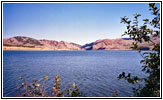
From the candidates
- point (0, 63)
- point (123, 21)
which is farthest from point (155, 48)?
point (0, 63)

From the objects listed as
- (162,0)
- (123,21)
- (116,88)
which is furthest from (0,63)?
(116,88)

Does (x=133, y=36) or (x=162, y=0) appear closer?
(x=162, y=0)

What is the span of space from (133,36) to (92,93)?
40.8ft

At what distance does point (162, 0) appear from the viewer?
14.1 ft

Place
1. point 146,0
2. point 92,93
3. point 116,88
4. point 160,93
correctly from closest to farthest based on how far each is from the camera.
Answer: point 160,93 < point 146,0 < point 92,93 < point 116,88

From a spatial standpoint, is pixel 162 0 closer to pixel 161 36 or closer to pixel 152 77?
pixel 161 36

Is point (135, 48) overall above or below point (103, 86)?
above

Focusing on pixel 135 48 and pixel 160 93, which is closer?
pixel 160 93

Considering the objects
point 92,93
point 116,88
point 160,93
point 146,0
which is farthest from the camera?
point 116,88

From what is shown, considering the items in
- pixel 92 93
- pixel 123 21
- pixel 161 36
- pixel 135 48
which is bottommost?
pixel 92 93

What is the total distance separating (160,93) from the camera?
13.4 feet

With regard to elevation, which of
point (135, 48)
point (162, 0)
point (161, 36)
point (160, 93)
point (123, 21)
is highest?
point (162, 0)

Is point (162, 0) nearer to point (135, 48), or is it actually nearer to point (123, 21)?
point (123, 21)

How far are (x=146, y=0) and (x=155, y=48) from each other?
132 centimetres
